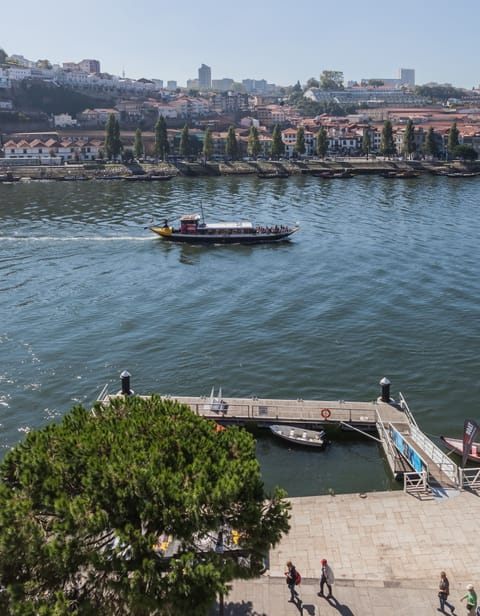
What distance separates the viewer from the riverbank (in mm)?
144500

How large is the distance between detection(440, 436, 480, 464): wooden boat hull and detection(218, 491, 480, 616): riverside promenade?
18.1 feet

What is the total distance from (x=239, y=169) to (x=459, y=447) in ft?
429

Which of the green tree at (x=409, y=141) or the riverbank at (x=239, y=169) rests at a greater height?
the green tree at (x=409, y=141)

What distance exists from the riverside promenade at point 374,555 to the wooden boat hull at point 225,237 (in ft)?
181

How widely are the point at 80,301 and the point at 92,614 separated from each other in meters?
40.9

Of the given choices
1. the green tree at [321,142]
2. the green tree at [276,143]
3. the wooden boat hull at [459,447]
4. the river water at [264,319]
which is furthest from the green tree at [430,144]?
the wooden boat hull at [459,447]

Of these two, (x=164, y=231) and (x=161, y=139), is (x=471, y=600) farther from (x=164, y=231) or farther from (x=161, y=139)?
(x=161, y=139)

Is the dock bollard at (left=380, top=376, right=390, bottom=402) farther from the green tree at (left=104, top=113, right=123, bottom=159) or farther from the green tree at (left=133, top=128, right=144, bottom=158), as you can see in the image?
the green tree at (left=133, top=128, right=144, bottom=158)

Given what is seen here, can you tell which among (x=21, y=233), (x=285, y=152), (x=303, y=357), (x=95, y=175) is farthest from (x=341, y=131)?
(x=303, y=357)

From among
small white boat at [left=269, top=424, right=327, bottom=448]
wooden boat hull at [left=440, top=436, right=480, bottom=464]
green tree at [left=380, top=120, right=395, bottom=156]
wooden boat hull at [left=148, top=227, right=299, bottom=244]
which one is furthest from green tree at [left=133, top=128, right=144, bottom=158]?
wooden boat hull at [left=440, top=436, right=480, bottom=464]

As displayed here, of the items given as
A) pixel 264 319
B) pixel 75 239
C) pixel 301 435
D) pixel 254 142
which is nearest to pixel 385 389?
pixel 301 435

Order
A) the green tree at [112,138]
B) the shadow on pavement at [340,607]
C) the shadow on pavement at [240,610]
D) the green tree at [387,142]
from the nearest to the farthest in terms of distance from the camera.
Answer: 1. the shadow on pavement at [240,610]
2. the shadow on pavement at [340,607]
3. the green tree at [112,138]
4. the green tree at [387,142]

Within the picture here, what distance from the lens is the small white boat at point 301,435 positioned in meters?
30.5

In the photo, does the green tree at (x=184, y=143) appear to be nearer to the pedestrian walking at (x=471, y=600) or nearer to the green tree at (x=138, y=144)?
the green tree at (x=138, y=144)
